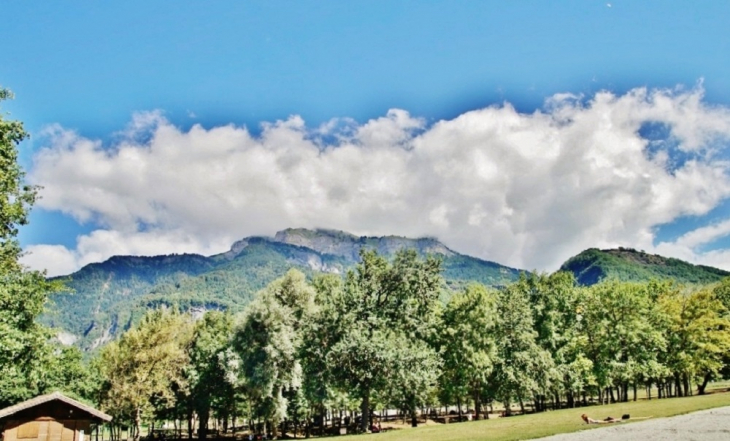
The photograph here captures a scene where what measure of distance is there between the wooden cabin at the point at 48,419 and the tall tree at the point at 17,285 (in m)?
16.1

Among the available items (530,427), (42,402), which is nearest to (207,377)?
(42,402)

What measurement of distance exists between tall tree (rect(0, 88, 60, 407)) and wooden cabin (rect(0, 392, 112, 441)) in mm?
16143

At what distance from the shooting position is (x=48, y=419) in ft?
136

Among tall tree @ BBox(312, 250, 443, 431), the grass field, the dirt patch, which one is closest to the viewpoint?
the dirt patch

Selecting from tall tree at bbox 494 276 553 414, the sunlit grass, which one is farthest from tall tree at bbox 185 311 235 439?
tall tree at bbox 494 276 553 414

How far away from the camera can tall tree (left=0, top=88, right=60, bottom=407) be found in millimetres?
24841

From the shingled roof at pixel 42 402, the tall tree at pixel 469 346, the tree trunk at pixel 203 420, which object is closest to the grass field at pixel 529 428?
the tall tree at pixel 469 346

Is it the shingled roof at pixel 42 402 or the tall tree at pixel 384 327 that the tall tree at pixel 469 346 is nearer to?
the tall tree at pixel 384 327

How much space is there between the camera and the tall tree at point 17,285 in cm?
2484

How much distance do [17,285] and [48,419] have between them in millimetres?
22185

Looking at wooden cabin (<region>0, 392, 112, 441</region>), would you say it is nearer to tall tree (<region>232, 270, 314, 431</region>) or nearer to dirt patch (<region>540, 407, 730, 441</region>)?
tall tree (<region>232, 270, 314, 431</region>)

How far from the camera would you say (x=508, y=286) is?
72.5 m

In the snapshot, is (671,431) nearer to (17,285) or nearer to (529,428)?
(529,428)

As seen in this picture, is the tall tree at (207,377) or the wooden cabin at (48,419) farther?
the tall tree at (207,377)
